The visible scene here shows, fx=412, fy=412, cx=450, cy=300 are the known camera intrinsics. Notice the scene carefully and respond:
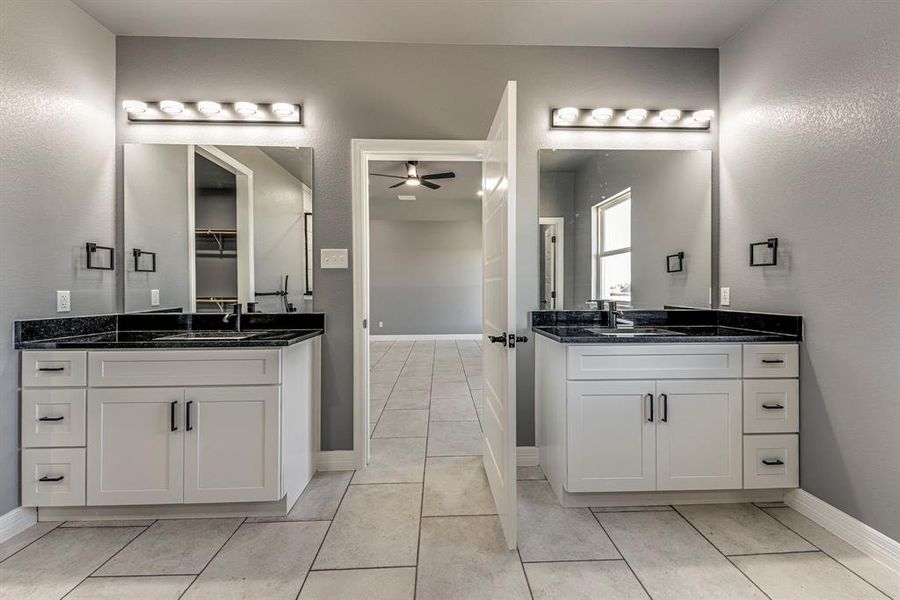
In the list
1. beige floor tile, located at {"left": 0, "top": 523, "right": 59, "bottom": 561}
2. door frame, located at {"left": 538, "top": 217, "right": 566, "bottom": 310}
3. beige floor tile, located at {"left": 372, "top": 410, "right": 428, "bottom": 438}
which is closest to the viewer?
beige floor tile, located at {"left": 0, "top": 523, "right": 59, "bottom": 561}

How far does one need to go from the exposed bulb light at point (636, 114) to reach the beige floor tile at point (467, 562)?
2464 mm

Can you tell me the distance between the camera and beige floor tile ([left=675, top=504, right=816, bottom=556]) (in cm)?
177

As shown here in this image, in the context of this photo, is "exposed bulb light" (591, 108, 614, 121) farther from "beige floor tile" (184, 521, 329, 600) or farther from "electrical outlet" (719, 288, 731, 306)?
"beige floor tile" (184, 521, 329, 600)

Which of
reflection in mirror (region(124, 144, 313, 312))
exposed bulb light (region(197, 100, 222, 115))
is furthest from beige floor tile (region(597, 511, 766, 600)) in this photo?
exposed bulb light (region(197, 100, 222, 115))

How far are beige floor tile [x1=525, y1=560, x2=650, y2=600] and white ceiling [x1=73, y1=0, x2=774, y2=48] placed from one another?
2.72 meters

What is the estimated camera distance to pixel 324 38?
8.25 feet

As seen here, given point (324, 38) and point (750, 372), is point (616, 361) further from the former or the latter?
point (324, 38)

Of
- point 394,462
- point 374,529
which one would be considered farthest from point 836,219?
point 394,462

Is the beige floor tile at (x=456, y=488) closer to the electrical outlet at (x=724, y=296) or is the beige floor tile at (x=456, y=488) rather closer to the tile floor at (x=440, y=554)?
the tile floor at (x=440, y=554)

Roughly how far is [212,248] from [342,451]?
1499mm

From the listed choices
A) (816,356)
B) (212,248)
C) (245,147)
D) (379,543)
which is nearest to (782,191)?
(816,356)

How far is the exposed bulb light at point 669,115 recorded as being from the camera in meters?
2.59

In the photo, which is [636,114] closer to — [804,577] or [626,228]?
[626,228]

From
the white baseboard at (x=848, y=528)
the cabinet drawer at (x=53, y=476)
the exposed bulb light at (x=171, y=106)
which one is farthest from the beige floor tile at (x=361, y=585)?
the exposed bulb light at (x=171, y=106)
